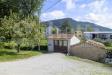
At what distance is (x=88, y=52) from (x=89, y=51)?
0.23 metres

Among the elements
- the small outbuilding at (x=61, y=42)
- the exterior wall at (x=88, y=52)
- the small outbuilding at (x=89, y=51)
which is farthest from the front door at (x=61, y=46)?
the small outbuilding at (x=89, y=51)

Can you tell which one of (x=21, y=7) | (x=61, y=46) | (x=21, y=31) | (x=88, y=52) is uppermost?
(x=21, y=7)

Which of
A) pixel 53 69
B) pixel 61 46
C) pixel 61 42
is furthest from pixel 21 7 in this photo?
pixel 53 69

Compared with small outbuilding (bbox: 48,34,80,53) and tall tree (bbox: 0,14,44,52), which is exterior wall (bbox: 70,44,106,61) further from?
tall tree (bbox: 0,14,44,52)

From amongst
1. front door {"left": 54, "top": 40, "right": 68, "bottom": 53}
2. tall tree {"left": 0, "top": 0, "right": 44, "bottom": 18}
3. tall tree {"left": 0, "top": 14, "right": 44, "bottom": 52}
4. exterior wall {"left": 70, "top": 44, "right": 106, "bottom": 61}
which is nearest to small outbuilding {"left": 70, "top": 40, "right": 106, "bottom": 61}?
exterior wall {"left": 70, "top": 44, "right": 106, "bottom": 61}

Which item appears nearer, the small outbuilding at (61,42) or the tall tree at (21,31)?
the tall tree at (21,31)

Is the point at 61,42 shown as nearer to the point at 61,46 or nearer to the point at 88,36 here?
the point at 61,46

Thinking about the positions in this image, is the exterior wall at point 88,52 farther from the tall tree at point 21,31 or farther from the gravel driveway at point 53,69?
the gravel driveway at point 53,69

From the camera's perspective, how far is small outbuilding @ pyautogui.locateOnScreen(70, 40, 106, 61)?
40.0m

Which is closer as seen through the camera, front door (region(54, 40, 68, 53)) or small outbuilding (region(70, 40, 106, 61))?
small outbuilding (region(70, 40, 106, 61))

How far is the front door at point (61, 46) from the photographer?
155 feet

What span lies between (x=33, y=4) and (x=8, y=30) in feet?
54.9

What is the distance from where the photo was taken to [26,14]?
54.8 m

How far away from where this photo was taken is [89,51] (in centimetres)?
4131
